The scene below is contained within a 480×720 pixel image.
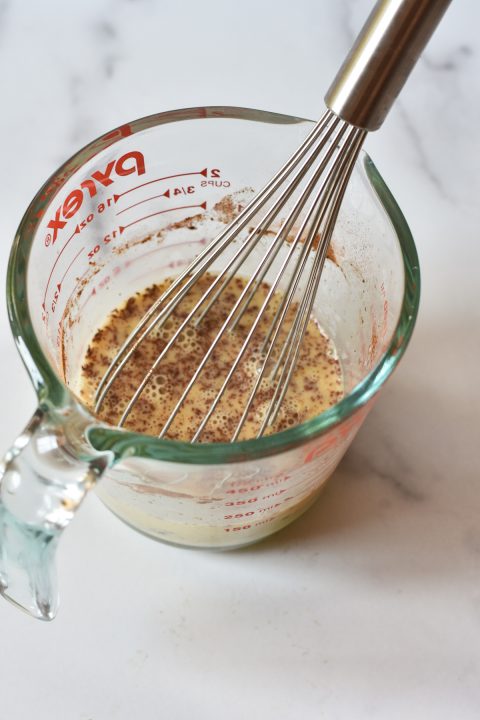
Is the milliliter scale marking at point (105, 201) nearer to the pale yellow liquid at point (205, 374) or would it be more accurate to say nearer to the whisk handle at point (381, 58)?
the pale yellow liquid at point (205, 374)

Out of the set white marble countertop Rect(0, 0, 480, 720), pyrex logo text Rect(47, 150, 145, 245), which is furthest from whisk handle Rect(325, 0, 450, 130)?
white marble countertop Rect(0, 0, 480, 720)

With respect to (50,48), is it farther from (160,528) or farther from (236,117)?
(160,528)

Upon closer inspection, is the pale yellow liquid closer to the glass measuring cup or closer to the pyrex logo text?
the glass measuring cup

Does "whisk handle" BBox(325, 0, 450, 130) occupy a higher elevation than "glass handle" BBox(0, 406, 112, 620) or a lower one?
higher

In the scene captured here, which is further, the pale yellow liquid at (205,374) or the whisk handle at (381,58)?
the pale yellow liquid at (205,374)

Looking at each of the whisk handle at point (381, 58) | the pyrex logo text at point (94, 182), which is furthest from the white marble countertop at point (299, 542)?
the whisk handle at point (381, 58)

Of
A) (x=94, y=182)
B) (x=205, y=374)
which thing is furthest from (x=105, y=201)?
(x=205, y=374)
